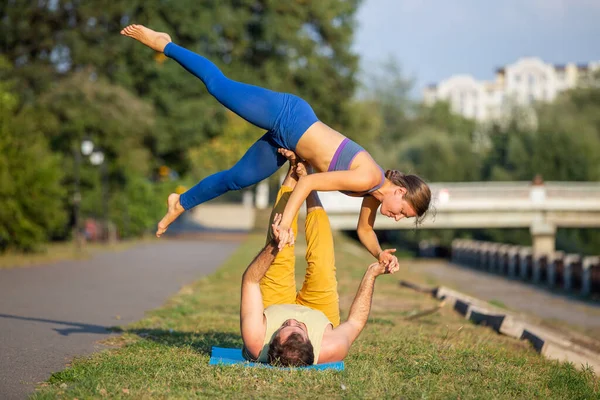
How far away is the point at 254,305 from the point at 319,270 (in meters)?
0.88

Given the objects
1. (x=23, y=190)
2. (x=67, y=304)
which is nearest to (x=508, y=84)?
(x=23, y=190)

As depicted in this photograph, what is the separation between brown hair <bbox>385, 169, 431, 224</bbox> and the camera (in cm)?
671

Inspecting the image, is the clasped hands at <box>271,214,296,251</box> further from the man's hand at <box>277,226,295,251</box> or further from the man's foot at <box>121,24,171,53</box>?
the man's foot at <box>121,24,171,53</box>

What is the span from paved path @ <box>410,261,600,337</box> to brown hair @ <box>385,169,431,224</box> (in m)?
9.87

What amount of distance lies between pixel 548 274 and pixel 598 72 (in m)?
42.8

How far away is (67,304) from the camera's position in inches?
456

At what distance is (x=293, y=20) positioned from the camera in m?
45.8

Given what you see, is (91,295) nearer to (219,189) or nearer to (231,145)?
(219,189)

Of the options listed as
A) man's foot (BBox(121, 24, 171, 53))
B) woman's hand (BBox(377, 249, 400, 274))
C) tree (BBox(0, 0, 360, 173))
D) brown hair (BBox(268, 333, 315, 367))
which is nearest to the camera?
brown hair (BBox(268, 333, 315, 367))

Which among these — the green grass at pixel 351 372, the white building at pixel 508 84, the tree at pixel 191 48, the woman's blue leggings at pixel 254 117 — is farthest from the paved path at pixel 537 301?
the white building at pixel 508 84

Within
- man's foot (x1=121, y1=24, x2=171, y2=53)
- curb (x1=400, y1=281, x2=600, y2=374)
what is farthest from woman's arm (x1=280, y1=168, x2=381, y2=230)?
curb (x1=400, y1=281, x2=600, y2=374)

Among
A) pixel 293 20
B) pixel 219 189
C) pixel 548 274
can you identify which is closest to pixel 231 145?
pixel 293 20

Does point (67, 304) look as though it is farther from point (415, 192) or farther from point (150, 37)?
point (415, 192)

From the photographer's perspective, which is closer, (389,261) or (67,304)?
(389,261)
